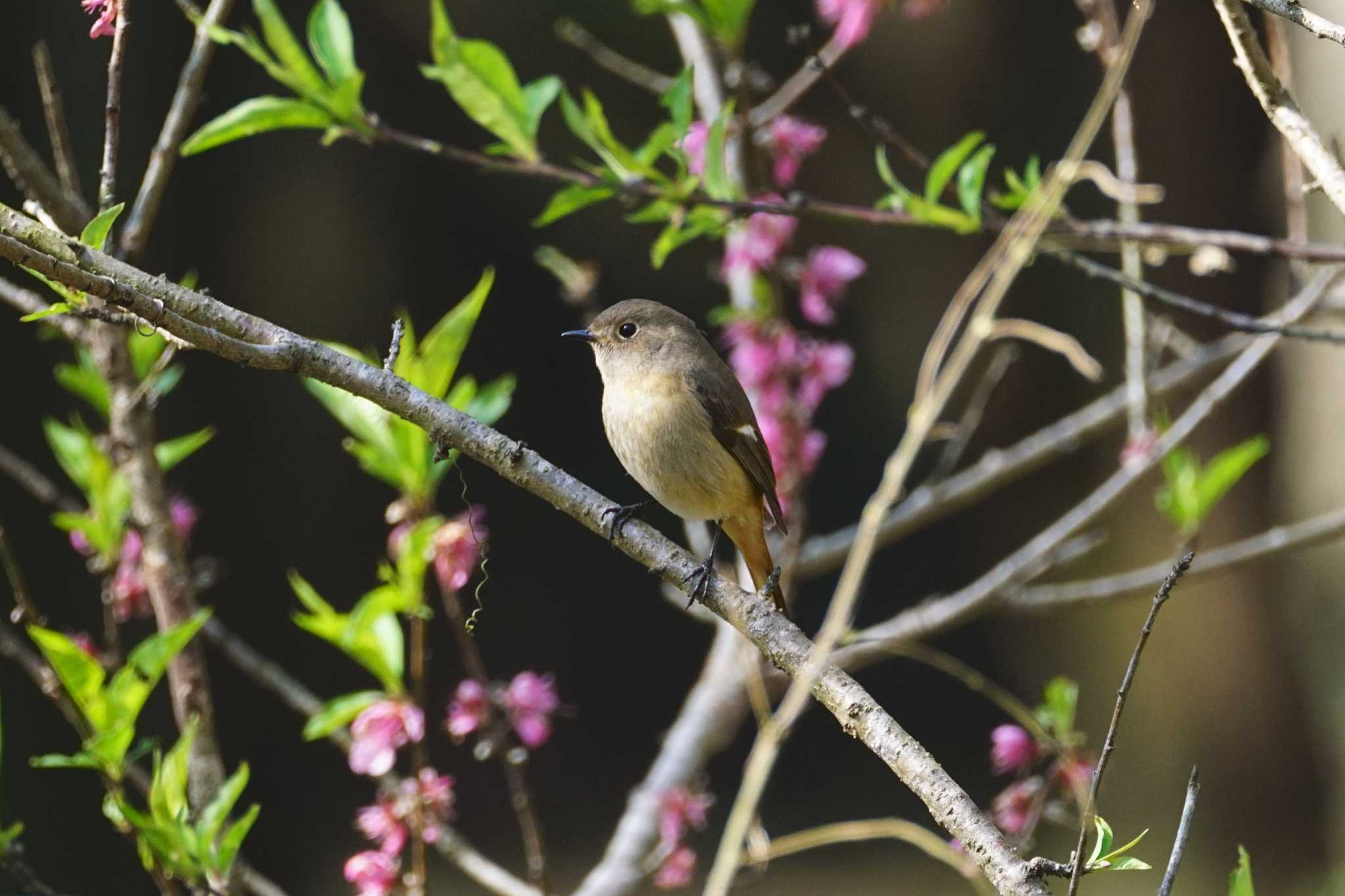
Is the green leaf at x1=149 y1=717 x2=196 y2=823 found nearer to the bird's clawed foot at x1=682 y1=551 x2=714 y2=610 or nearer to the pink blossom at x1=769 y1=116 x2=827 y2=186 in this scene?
the bird's clawed foot at x1=682 y1=551 x2=714 y2=610

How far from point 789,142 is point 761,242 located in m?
0.28

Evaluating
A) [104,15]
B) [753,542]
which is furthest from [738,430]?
[104,15]

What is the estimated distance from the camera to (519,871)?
6.64m

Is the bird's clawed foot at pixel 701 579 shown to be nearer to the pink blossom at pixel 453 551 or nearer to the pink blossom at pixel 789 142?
the pink blossom at pixel 453 551

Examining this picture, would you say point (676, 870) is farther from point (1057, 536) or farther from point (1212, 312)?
point (1212, 312)

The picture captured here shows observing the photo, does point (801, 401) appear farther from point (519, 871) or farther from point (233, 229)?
point (519, 871)

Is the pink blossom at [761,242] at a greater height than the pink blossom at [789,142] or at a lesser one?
lesser

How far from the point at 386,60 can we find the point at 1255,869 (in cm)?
602

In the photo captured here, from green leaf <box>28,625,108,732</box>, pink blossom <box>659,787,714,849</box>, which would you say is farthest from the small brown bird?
green leaf <box>28,625,108,732</box>

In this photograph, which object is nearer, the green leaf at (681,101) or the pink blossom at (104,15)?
the pink blossom at (104,15)

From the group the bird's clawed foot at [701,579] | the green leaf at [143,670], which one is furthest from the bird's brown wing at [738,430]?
the green leaf at [143,670]

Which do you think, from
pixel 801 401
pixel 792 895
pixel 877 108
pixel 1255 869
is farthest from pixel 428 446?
pixel 1255 869

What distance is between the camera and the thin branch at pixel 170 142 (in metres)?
2.67

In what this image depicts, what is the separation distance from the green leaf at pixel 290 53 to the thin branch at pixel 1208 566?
2.41m
